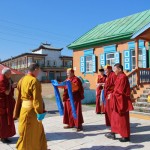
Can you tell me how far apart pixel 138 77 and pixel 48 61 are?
43328 millimetres

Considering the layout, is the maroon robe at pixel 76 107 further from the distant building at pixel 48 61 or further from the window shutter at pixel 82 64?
the distant building at pixel 48 61

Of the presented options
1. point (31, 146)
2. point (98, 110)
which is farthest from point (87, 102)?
point (31, 146)

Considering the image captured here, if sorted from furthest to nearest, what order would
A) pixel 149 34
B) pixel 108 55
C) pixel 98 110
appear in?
pixel 108 55 → pixel 149 34 → pixel 98 110

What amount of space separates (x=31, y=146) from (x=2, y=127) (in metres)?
1.87

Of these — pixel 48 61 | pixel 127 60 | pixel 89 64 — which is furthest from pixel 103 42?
pixel 48 61

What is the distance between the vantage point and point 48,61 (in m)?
53.8

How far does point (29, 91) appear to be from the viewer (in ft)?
15.0

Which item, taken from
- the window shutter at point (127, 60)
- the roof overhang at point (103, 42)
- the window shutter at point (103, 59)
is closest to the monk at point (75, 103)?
the window shutter at point (127, 60)

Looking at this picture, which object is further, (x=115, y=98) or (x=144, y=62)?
(x=144, y=62)

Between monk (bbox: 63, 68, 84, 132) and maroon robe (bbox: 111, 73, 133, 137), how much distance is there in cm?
143

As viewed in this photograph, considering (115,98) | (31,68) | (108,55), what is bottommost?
(115,98)

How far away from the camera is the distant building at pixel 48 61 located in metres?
51.7

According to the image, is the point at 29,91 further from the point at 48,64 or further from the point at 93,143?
the point at 48,64

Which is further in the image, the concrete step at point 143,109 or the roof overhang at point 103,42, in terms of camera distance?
the roof overhang at point 103,42
